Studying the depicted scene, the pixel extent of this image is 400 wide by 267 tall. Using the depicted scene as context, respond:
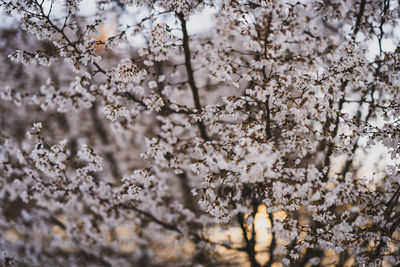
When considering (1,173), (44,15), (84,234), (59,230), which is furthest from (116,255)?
(44,15)

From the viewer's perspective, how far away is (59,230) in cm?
646

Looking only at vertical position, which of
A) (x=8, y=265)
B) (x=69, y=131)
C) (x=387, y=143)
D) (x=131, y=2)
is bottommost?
(x=8, y=265)

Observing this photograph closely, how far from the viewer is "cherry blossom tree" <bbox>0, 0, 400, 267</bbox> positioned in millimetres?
2514

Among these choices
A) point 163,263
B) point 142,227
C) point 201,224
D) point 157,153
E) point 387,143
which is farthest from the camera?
point 163,263

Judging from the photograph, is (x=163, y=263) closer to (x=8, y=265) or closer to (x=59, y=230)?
(x=59, y=230)

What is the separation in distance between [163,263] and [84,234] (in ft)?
6.70

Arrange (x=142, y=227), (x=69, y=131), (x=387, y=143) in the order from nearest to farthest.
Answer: (x=387, y=143) < (x=142, y=227) < (x=69, y=131)

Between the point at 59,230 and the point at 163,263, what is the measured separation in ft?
8.87

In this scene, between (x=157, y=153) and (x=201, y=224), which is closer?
(x=157, y=153)

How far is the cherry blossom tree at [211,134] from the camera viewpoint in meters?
2.51

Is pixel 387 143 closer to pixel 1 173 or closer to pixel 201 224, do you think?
pixel 201 224

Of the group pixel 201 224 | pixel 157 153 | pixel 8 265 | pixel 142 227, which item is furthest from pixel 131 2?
pixel 8 265

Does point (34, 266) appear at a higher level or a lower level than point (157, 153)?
lower

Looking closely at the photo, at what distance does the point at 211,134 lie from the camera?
16.0 ft
